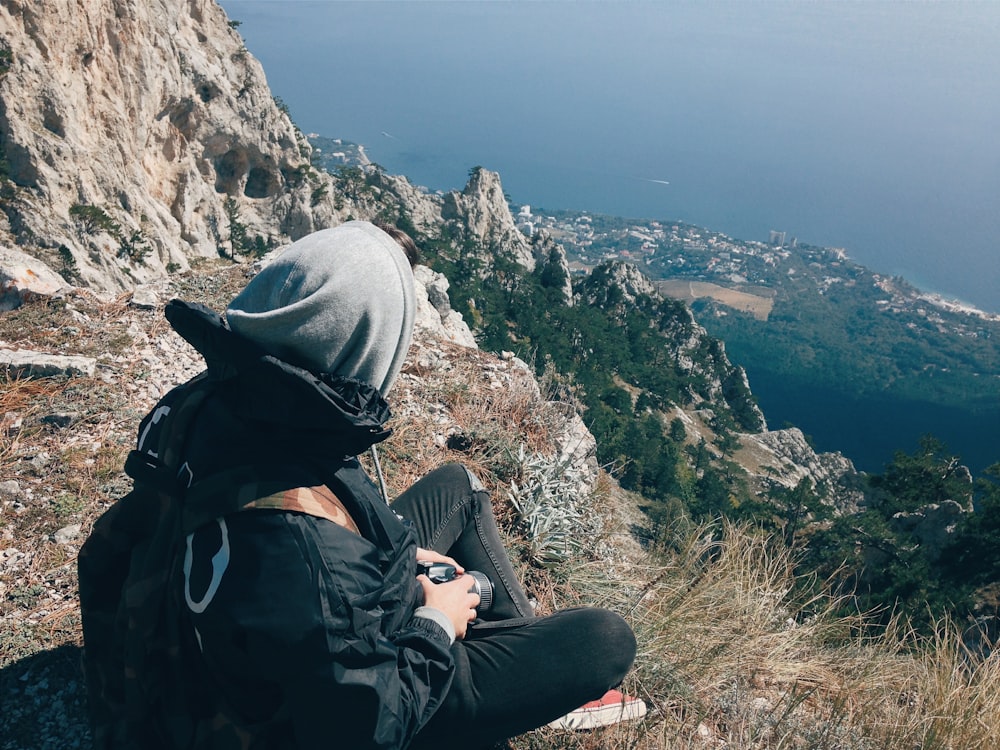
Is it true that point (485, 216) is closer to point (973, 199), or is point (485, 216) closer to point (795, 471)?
point (795, 471)

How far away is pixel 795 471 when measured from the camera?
4744 cm

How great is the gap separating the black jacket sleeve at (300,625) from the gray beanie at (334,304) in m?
0.34

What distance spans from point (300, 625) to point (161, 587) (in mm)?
368

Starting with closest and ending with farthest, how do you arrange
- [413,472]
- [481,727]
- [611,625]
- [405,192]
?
[481,727]
[611,625]
[413,472]
[405,192]

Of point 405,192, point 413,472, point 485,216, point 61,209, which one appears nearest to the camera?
point 413,472

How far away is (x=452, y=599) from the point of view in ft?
5.10

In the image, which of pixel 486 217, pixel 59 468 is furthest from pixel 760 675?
pixel 486 217

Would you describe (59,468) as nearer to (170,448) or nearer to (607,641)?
(170,448)

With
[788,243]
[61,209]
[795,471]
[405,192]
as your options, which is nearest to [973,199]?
[788,243]

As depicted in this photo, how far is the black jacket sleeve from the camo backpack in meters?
0.05

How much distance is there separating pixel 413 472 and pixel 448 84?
202 meters

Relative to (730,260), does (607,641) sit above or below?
above

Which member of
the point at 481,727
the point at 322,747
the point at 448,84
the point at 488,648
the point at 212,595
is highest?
the point at 448,84

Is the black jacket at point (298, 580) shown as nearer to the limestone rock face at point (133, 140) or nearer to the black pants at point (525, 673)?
the black pants at point (525, 673)
